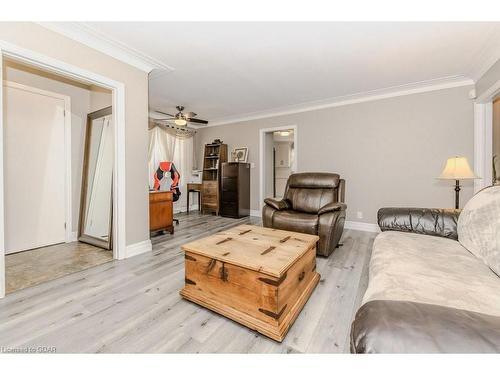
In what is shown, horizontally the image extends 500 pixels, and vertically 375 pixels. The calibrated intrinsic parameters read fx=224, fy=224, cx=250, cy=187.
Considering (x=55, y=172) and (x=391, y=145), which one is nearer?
(x=55, y=172)

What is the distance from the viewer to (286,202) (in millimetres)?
3408

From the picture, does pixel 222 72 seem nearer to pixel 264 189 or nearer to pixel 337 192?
pixel 337 192

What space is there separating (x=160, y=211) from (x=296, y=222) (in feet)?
6.91

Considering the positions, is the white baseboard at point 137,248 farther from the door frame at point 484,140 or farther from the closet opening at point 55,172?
the door frame at point 484,140

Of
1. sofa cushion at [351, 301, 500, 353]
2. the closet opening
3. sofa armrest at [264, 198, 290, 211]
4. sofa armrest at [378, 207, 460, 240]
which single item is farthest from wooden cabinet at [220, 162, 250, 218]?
sofa cushion at [351, 301, 500, 353]

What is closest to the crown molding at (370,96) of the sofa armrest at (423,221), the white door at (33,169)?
the sofa armrest at (423,221)

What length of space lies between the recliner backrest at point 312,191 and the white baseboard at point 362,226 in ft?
3.94

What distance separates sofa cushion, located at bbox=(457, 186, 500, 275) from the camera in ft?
4.37

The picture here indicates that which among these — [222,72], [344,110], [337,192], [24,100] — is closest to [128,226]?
[24,100]

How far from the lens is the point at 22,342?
4.30 feet

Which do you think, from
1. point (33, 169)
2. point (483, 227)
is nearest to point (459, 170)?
point (483, 227)

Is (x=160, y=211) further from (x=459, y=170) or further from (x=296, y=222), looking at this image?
(x=459, y=170)

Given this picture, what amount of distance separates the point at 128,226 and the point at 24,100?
2071mm

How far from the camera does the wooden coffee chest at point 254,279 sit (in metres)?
1.37
